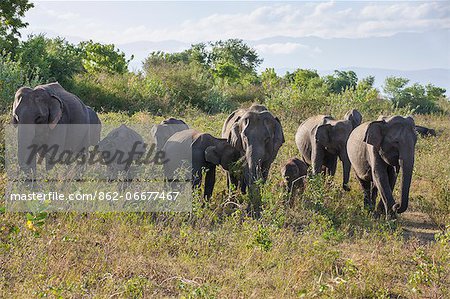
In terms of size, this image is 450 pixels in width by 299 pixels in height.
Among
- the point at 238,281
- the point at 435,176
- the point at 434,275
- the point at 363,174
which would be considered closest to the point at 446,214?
the point at 363,174

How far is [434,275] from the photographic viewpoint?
6.73 metres

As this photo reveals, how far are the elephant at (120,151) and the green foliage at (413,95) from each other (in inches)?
859

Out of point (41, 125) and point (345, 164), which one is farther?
point (345, 164)

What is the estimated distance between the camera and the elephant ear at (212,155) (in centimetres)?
1009

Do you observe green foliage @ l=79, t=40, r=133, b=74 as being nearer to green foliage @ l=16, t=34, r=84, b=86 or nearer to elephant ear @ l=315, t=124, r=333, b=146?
green foliage @ l=16, t=34, r=84, b=86

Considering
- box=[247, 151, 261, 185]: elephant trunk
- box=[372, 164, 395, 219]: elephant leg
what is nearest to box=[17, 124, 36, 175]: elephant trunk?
box=[247, 151, 261, 185]: elephant trunk

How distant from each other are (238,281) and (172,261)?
114 centimetres

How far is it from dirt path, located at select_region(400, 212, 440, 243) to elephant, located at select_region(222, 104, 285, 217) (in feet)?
8.48

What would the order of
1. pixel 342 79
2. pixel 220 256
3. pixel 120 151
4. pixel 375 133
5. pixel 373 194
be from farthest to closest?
pixel 342 79
pixel 373 194
pixel 120 151
pixel 375 133
pixel 220 256

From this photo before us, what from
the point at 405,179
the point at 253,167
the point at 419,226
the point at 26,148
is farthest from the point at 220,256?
the point at 419,226

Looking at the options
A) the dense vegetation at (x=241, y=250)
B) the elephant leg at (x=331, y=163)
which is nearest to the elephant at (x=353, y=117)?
the dense vegetation at (x=241, y=250)

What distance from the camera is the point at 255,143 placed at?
9852 millimetres

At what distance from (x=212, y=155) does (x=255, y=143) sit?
2.58 ft

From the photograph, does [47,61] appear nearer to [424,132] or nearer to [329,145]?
[424,132]
